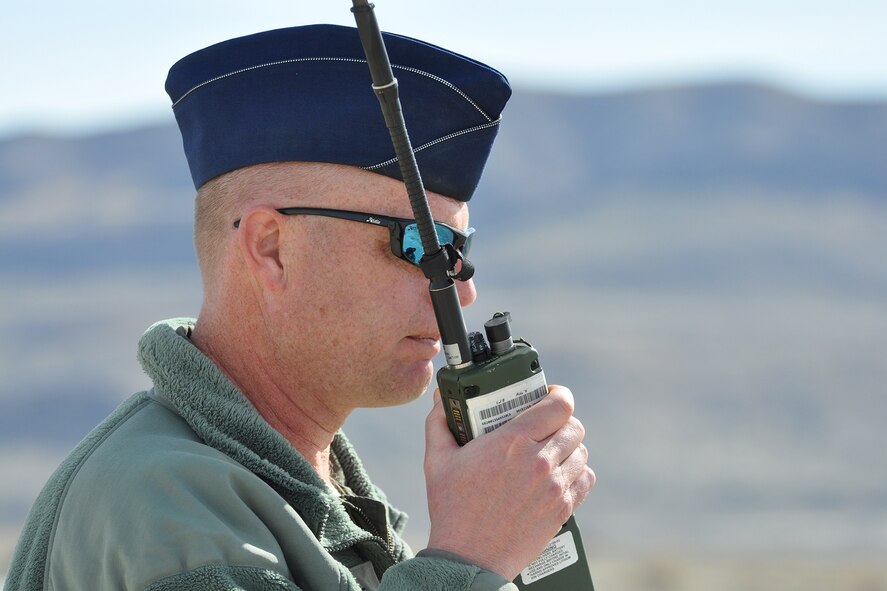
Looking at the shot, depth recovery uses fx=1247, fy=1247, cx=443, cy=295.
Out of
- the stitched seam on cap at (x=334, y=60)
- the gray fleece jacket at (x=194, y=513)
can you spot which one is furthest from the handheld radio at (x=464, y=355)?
the stitched seam on cap at (x=334, y=60)

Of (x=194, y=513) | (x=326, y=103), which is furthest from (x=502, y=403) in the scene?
(x=326, y=103)

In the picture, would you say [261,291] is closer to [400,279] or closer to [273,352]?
[273,352]

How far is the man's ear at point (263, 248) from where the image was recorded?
9.48 ft

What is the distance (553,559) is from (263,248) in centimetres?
97

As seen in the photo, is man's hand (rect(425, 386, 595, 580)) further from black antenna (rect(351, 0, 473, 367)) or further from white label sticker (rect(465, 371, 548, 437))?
black antenna (rect(351, 0, 473, 367))

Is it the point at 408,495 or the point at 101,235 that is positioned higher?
the point at 101,235

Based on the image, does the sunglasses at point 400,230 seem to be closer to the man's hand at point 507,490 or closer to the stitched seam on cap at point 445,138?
the stitched seam on cap at point 445,138

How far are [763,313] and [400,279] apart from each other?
3538 centimetres

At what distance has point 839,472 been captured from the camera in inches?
1022

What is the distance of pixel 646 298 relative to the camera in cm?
4059

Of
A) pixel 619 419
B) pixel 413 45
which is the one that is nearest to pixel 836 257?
pixel 619 419

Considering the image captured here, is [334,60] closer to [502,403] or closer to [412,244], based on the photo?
[412,244]

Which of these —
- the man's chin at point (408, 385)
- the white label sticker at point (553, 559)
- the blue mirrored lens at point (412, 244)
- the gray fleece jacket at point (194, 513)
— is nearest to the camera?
the gray fleece jacket at point (194, 513)

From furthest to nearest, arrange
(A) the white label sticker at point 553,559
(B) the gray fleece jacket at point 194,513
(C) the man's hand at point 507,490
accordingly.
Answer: (A) the white label sticker at point 553,559 < (C) the man's hand at point 507,490 < (B) the gray fleece jacket at point 194,513
